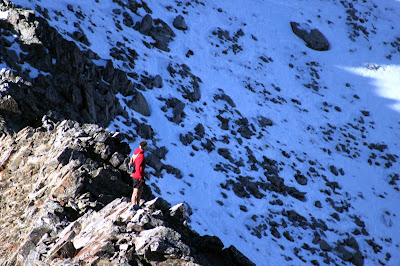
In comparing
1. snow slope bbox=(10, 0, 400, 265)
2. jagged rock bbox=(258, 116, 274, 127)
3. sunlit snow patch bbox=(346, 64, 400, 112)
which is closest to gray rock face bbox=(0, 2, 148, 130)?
snow slope bbox=(10, 0, 400, 265)

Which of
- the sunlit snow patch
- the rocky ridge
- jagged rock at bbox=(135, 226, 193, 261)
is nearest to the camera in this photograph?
jagged rock at bbox=(135, 226, 193, 261)

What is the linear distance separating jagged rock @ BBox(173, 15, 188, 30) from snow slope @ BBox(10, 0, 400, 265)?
24.9 inches

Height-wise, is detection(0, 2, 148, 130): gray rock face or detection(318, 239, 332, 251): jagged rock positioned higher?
detection(0, 2, 148, 130): gray rock face

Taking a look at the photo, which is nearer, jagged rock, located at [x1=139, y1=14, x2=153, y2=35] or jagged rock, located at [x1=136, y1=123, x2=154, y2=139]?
jagged rock, located at [x1=136, y1=123, x2=154, y2=139]

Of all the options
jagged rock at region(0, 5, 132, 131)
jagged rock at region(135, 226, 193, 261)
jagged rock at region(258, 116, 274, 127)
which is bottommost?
jagged rock at region(258, 116, 274, 127)

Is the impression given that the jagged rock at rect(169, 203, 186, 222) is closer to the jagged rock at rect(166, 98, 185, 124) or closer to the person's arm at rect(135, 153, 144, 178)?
the person's arm at rect(135, 153, 144, 178)

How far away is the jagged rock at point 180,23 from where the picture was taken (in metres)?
33.6

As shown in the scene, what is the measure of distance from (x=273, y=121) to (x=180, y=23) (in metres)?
11.1

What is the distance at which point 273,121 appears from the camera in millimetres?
28812

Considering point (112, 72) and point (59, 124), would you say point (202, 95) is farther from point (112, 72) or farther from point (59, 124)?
point (59, 124)

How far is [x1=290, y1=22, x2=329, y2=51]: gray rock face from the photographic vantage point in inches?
1591

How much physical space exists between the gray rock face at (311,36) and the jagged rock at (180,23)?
12.4 m

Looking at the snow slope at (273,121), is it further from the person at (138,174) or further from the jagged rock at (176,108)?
the person at (138,174)

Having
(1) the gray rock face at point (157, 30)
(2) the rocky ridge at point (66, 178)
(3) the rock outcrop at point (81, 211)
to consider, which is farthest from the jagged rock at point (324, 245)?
(1) the gray rock face at point (157, 30)
